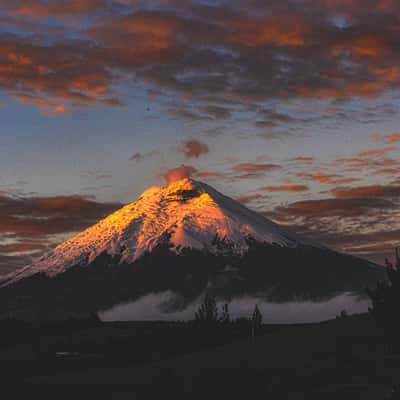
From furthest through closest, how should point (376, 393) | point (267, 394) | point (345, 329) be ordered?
point (345, 329), point (267, 394), point (376, 393)

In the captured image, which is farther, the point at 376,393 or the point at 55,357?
the point at 55,357

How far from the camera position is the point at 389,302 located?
118625 mm

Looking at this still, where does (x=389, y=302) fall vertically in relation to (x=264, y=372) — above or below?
above

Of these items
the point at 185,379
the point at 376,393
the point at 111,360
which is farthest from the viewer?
the point at 111,360

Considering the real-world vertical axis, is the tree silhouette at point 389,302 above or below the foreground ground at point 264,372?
above

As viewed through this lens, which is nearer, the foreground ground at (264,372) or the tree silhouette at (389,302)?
the foreground ground at (264,372)

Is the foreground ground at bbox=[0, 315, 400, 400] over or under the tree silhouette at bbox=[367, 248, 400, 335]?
under

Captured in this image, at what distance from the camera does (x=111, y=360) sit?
183 meters

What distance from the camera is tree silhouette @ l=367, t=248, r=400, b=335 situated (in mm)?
117750

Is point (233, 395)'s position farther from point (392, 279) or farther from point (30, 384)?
point (30, 384)

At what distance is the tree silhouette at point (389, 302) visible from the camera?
386 feet

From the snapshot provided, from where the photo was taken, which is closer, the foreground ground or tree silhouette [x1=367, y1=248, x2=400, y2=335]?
the foreground ground

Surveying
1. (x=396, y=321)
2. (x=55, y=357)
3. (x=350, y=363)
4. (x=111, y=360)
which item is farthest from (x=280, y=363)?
(x=55, y=357)

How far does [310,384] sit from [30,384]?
49.0 metres
